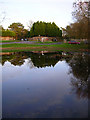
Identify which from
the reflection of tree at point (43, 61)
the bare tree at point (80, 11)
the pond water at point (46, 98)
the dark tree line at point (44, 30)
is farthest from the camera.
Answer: the dark tree line at point (44, 30)

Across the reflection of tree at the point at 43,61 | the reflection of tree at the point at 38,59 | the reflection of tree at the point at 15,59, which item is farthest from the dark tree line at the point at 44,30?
the reflection of tree at the point at 43,61

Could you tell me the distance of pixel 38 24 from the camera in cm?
5606

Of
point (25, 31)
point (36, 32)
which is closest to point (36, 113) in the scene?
point (36, 32)

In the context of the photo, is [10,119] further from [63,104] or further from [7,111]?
[63,104]

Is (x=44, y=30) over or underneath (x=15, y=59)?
over

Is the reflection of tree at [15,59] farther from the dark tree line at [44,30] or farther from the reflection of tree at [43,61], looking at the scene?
the dark tree line at [44,30]

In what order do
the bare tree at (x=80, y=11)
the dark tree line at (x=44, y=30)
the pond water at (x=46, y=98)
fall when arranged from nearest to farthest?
the pond water at (x=46, y=98)
the bare tree at (x=80, y=11)
the dark tree line at (x=44, y=30)

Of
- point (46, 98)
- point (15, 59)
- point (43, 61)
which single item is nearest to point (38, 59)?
point (43, 61)

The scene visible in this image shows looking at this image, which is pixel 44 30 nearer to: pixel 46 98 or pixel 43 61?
pixel 43 61

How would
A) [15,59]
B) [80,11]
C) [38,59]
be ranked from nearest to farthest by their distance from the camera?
1. [38,59]
2. [15,59]
3. [80,11]

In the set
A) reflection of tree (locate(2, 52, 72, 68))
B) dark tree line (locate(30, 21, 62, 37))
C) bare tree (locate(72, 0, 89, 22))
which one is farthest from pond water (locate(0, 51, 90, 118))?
dark tree line (locate(30, 21, 62, 37))

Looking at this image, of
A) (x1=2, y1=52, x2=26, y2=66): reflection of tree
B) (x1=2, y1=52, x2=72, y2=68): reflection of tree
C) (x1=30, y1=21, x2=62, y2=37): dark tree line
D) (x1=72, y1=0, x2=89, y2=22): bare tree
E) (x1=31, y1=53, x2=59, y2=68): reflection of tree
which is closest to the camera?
(x1=31, y1=53, x2=59, y2=68): reflection of tree

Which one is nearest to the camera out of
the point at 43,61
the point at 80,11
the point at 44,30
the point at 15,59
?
the point at 43,61

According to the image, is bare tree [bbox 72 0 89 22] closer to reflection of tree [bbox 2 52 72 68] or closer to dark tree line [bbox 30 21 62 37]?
reflection of tree [bbox 2 52 72 68]
